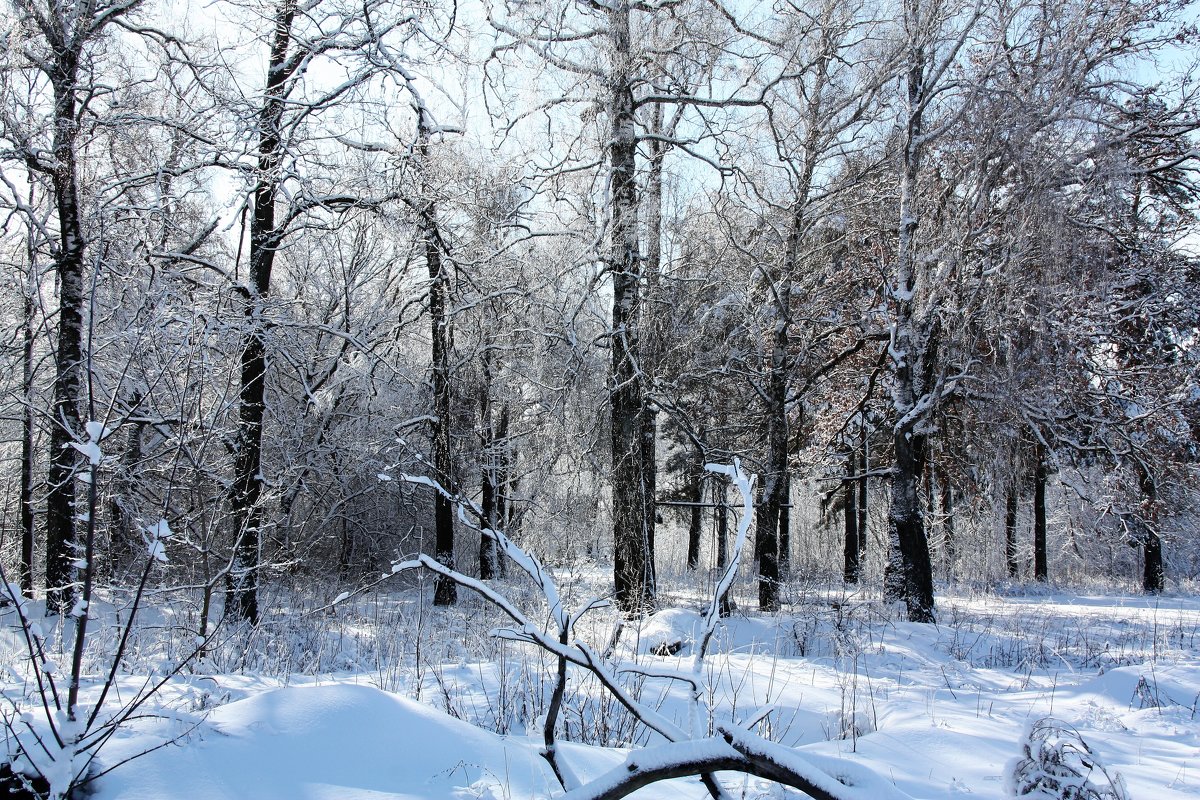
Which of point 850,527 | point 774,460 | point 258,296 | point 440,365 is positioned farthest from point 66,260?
point 850,527

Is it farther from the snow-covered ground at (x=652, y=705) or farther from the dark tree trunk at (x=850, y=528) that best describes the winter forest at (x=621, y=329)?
the dark tree trunk at (x=850, y=528)

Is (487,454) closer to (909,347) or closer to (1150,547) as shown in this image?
(909,347)

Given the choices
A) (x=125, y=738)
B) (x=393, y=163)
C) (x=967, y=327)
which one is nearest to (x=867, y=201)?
(x=967, y=327)

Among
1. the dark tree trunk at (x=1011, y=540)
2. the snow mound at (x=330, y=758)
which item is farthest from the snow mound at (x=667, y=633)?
the dark tree trunk at (x=1011, y=540)

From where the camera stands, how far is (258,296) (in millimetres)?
9406

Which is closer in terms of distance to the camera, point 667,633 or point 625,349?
point 667,633

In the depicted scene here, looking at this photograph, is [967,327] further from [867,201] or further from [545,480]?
[545,480]

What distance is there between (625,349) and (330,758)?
308 inches

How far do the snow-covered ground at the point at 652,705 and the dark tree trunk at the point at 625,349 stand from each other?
1.84 meters

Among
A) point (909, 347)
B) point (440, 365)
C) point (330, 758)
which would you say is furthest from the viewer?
point (440, 365)

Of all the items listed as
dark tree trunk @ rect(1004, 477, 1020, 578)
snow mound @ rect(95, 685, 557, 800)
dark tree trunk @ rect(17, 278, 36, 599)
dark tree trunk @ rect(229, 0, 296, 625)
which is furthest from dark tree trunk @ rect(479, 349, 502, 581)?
dark tree trunk @ rect(1004, 477, 1020, 578)

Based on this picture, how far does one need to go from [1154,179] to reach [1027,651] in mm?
11746

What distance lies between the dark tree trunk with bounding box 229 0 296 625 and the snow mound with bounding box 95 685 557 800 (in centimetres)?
719

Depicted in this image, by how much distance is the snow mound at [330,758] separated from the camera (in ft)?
Answer: 6.58
